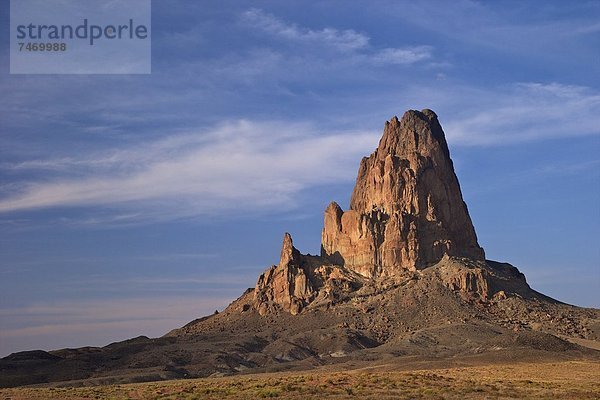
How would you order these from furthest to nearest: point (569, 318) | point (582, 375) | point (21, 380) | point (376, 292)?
point (376, 292) → point (569, 318) → point (21, 380) → point (582, 375)

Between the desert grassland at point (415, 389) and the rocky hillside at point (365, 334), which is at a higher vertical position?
the rocky hillside at point (365, 334)

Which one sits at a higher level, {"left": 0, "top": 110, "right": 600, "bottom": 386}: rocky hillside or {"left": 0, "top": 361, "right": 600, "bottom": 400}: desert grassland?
{"left": 0, "top": 110, "right": 600, "bottom": 386}: rocky hillside

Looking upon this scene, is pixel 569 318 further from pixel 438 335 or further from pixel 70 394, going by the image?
pixel 70 394

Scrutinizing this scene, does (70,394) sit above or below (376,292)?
below

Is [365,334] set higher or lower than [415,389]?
higher

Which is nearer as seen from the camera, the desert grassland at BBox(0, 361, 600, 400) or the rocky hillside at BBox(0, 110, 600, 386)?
the desert grassland at BBox(0, 361, 600, 400)

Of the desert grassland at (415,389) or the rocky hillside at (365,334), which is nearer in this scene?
the desert grassland at (415,389)

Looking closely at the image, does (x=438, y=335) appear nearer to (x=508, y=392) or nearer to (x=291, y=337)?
(x=291, y=337)

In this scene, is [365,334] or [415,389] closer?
[415,389]

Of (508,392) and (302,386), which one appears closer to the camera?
(508,392)

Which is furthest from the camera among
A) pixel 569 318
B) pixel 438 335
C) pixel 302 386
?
pixel 569 318

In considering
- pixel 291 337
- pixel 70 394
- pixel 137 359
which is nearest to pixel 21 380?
pixel 137 359

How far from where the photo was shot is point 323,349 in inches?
6722

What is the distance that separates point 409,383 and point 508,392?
11.6 metres
